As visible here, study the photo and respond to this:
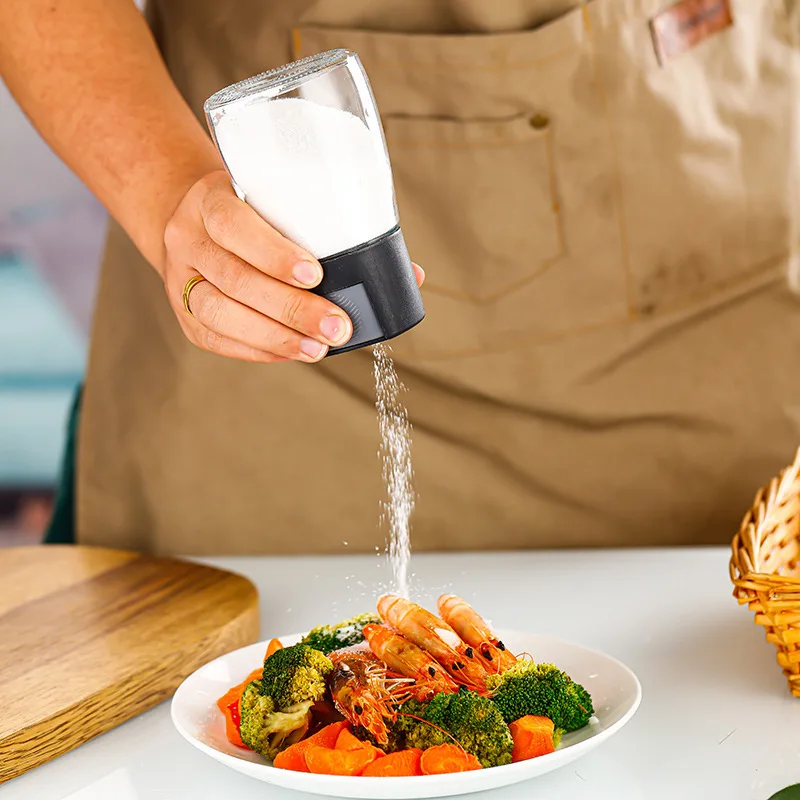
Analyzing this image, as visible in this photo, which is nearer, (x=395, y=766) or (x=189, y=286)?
(x=395, y=766)

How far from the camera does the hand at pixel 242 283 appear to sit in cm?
86

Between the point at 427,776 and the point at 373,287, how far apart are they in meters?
0.37

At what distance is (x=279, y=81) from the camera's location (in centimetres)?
80

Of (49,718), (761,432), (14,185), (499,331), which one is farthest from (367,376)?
(14,185)

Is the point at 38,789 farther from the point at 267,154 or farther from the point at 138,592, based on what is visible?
the point at 267,154

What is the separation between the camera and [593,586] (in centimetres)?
133

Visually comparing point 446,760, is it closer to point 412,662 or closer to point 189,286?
point 412,662

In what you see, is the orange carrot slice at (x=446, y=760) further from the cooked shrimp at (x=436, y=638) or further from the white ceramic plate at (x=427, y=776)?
the cooked shrimp at (x=436, y=638)

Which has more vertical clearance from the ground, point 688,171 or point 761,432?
point 688,171

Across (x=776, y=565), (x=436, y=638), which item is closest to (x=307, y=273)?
(x=436, y=638)

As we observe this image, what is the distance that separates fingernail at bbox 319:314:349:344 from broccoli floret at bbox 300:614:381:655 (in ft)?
0.94

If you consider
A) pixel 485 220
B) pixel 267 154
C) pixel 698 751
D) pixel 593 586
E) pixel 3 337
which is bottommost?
pixel 3 337

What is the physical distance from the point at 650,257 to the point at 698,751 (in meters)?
0.76

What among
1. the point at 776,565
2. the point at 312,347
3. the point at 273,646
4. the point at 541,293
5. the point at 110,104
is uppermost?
the point at 110,104
